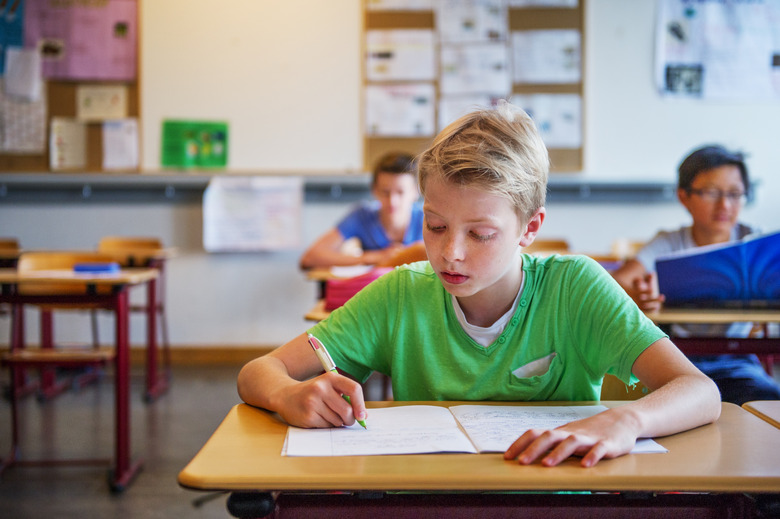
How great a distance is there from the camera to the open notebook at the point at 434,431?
808 mm

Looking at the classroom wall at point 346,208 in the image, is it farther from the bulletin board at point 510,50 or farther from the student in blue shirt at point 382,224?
the student in blue shirt at point 382,224

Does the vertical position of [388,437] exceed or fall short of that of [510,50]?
it falls short

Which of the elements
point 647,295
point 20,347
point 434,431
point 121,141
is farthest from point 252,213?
point 434,431

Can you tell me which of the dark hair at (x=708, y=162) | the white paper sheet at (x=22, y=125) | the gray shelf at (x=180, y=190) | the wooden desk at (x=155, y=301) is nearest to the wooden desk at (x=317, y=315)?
the dark hair at (x=708, y=162)

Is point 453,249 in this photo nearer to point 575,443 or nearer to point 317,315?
point 575,443

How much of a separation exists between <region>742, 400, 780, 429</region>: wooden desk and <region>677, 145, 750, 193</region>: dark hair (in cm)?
133

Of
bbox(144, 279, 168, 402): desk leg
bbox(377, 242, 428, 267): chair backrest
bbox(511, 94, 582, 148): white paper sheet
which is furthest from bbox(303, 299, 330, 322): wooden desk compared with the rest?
bbox(511, 94, 582, 148): white paper sheet

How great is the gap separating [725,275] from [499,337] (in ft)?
3.23

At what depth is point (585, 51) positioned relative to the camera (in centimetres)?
431

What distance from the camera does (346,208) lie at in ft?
14.7

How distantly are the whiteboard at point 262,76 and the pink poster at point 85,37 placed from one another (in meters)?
0.10

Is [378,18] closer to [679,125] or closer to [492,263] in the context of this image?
[679,125]

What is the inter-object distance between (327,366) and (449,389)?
0.25m

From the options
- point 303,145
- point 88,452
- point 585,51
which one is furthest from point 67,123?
point 585,51
